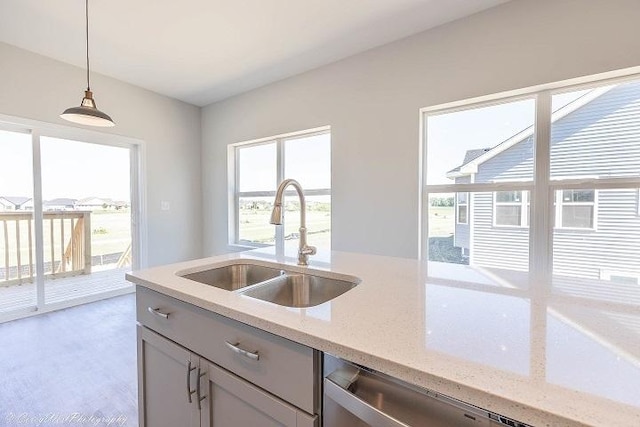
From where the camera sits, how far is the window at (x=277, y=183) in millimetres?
3373

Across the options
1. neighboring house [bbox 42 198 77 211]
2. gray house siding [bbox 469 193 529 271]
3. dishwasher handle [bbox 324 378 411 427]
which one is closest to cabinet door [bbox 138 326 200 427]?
dishwasher handle [bbox 324 378 411 427]

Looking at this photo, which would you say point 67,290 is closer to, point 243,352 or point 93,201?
point 93,201

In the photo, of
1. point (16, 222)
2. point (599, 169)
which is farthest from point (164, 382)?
point (16, 222)

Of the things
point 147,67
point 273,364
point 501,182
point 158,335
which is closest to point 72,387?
point 158,335

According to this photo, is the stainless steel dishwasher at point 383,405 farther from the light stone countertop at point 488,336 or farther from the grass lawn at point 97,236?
the grass lawn at point 97,236

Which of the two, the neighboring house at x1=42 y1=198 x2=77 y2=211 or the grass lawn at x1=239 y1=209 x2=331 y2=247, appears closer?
the neighboring house at x1=42 y1=198 x2=77 y2=211

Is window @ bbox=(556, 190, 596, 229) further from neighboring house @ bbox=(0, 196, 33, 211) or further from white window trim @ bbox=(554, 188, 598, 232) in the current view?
neighboring house @ bbox=(0, 196, 33, 211)

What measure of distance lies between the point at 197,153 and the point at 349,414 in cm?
452

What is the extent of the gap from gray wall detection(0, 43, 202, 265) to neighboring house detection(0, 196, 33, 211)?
84cm

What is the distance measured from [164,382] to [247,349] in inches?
22.3

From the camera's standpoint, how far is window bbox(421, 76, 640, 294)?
6.43ft

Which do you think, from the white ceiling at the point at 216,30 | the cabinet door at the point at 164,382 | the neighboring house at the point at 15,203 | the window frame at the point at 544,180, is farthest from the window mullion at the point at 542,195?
the neighboring house at the point at 15,203

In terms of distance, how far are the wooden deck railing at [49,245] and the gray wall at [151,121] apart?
72cm

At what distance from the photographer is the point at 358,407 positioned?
59 cm
